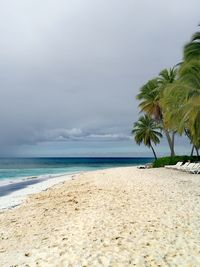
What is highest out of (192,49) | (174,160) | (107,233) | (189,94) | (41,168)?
(192,49)

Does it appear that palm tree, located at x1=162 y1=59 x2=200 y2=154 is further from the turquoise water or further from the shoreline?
the turquoise water

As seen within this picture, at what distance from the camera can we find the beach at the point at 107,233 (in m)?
5.23

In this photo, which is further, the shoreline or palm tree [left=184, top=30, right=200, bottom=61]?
palm tree [left=184, top=30, right=200, bottom=61]

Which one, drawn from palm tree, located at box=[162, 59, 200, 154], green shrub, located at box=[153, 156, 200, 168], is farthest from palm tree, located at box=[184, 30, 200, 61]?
green shrub, located at box=[153, 156, 200, 168]

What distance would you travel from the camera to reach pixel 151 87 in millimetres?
38344

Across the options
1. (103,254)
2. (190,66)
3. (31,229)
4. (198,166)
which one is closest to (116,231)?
(103,254)

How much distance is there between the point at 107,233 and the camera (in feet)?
21.3

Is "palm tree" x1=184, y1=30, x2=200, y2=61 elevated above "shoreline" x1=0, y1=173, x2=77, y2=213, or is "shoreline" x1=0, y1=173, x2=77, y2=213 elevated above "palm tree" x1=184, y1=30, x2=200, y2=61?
"palm tree" x1=184, y1=30, x2=200, y2=61

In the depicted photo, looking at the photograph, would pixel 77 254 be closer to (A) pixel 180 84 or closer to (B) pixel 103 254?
(B) pixel 103 254

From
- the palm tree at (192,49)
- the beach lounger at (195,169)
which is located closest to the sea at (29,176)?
the beach lounger at (195,169)

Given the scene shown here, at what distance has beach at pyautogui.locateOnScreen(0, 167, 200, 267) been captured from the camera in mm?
5233

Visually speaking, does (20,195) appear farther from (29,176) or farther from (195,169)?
(29,176)

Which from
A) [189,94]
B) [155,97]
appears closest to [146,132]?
[155,97]

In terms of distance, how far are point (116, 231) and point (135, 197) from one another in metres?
4.23
